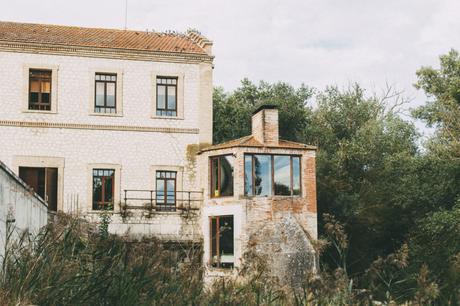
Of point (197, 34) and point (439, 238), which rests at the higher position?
point (197, 34)

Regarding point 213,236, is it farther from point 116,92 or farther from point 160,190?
point 116,92

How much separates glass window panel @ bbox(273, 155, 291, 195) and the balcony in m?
3.27

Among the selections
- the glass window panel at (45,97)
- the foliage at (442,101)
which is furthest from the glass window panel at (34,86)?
the foliage at (442,101)

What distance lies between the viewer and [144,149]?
25.2 m

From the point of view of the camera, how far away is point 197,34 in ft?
89.7

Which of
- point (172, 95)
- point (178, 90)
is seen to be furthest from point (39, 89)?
point (178, 90)

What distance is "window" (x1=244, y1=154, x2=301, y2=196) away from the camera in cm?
2397

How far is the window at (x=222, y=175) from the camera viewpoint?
24.3 meters

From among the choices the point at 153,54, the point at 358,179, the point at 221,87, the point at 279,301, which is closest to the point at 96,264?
the point at 279,301

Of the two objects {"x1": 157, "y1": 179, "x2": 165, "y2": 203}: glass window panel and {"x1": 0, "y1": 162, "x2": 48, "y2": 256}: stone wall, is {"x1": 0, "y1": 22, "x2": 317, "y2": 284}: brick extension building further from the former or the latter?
{"x1": 0, "y1": 162, "x2": 48, "y2": 256}: stone wall

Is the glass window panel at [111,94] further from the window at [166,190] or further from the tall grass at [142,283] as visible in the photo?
the tall grass at [142,283]

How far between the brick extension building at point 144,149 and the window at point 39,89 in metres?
0.04

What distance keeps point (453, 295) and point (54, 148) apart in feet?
71.2

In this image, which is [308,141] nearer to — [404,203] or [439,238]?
[404,203]
